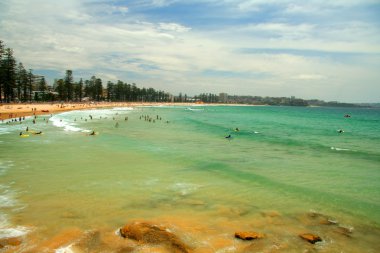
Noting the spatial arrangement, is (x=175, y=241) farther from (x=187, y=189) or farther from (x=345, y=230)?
(x=345, y=230)

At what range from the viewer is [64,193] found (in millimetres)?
11672

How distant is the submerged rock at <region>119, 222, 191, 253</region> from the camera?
24.9 feet

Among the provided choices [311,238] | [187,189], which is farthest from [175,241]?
[187,189]

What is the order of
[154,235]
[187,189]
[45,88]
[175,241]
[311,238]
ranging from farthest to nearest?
[45,88], [187,189], [311,238], [154,235], [175,241]

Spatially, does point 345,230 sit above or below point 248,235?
below

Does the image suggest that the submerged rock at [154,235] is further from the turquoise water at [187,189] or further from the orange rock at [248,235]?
the orange rock at [248,235]

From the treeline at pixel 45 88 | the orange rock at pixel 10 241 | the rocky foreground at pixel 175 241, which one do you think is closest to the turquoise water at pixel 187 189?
the rocky foreground at pixel 175 241

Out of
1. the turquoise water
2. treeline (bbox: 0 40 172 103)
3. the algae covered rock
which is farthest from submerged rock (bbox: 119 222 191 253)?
treeline (bbox: 0 40 172 103)

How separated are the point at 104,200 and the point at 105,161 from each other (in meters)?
7.33

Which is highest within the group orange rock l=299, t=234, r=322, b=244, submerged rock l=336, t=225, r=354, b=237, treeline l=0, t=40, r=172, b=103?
treeline l=0, t=40, r=172, b=103

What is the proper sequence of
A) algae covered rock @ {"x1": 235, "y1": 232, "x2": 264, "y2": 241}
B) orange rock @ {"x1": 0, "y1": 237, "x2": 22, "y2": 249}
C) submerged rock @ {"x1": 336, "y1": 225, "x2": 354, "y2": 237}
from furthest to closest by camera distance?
1. submerged rock @ {"x1": 336, "y1": 225, "x2": 354, "y2": 237}
2. algae covered rock @ {"x1": 235, "y1": 232, "x2": 264, "y2": 241}
3. orange rock @ {"x1": 0, "y1": 237, "x2": 22, "y2": 249}

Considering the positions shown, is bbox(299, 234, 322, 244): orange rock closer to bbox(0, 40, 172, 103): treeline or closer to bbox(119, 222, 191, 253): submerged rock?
bbox(119, 222, 191, 253): submerged rock

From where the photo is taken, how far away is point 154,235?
8086mm

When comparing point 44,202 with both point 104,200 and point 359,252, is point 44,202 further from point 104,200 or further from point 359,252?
point 359,252
